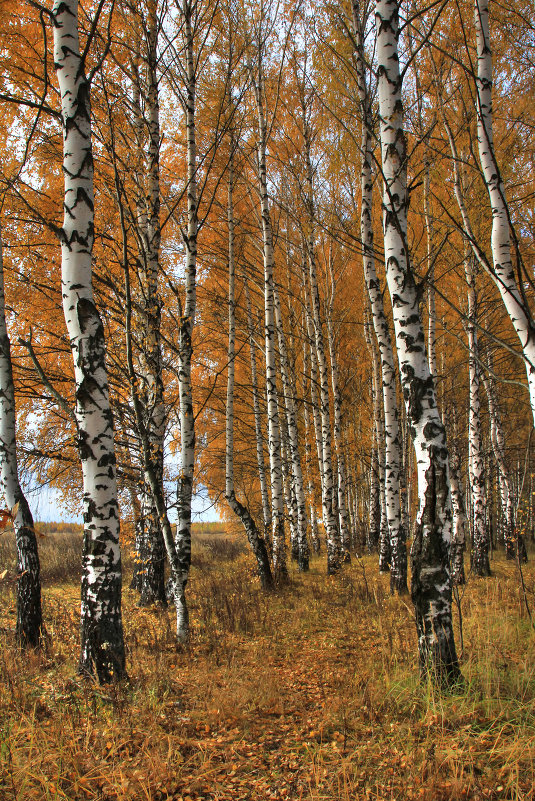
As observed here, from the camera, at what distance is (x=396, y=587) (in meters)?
6.91

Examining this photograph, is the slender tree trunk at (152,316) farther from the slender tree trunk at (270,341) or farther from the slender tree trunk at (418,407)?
the slender tree trunk at (418,407)

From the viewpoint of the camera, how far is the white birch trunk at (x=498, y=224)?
325 cm

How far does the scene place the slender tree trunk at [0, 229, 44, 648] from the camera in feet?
16.4

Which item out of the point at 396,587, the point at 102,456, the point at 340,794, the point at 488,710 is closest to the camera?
the point at 340,794

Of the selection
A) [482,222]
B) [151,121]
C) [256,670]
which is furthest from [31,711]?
[482,222]

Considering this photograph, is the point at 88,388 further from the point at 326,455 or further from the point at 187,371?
the point at 326,455

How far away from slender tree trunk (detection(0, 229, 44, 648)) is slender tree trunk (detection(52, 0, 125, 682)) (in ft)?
Answer: 6.18

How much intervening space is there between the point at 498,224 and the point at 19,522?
551 cm

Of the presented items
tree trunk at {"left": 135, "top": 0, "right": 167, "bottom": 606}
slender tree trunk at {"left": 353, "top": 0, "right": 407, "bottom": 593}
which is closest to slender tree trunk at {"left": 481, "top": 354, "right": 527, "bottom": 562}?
slender tree trunk at {"left": 353, "top": 0, "right": 407, "bottom": 593}

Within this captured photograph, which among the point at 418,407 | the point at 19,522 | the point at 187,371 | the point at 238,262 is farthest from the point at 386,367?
the point at 19,522

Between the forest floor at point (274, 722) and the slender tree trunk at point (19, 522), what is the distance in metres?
0.24

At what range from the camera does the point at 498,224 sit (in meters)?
3.64

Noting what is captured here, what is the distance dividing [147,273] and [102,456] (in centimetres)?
192

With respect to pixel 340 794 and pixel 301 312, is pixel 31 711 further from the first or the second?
pixel 301 312
